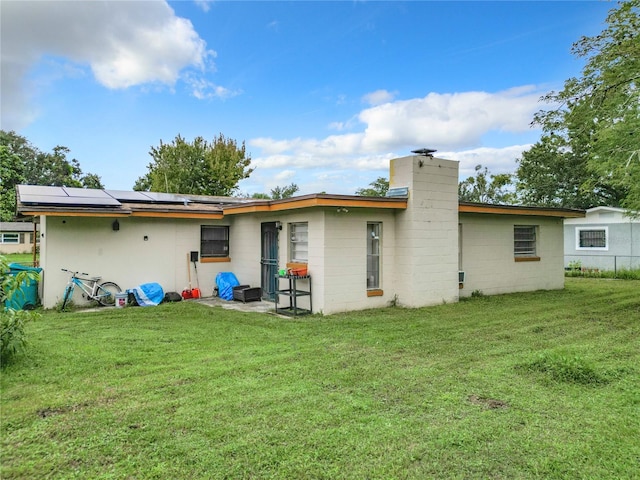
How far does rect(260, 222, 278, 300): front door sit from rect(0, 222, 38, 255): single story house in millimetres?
31986

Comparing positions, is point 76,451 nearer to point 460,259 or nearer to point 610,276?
point 460,259

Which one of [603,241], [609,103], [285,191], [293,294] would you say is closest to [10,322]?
[293,294]

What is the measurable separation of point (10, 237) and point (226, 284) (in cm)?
3250

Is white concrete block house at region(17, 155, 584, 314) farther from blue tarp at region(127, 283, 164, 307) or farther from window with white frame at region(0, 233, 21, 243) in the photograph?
window with white frame at region(0, 233, 21, 243)

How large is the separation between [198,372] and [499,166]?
35.2 meters

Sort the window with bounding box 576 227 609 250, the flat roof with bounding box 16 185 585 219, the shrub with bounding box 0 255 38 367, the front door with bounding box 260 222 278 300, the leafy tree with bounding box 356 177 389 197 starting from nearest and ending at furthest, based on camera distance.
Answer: the shrub with bounding box 0 255 38 367 → the flat roof with bounding box 16 185 585 219 → the front door with bounding box 260 222 278 300 → the window with bounding box 576 227 609 250 → the leafy tree with bounding box 356 177 389 197

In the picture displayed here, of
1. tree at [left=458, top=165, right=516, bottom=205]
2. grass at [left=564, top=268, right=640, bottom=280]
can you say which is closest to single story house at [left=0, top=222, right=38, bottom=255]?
tree at [left=458, top=165, right=516, bottom=205]

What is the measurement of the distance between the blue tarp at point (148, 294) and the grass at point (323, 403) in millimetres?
2751

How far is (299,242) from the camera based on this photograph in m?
9.34

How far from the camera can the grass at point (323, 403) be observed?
2756 mm

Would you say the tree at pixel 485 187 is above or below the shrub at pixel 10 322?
above

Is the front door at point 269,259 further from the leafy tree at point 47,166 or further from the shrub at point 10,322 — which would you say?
the leafy tree at point 47,166

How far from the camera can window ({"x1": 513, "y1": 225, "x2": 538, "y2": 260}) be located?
38.9ft

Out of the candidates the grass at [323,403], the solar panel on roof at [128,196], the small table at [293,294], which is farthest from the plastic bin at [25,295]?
the small table at [293,294]
